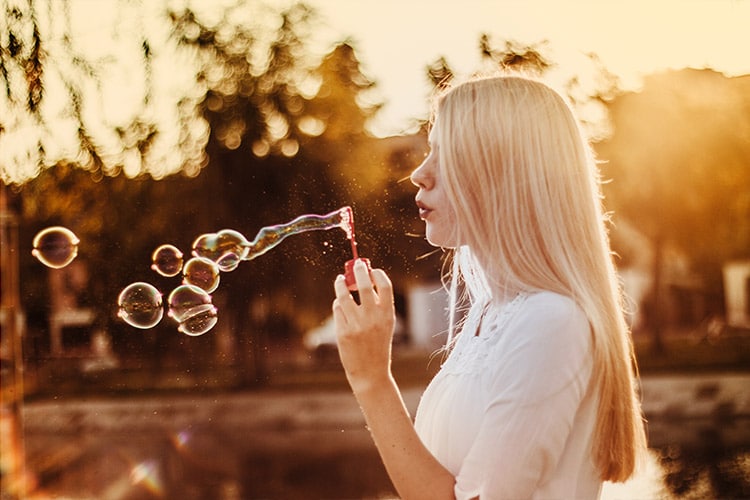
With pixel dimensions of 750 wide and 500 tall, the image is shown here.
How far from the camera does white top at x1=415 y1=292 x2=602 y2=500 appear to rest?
1076mm

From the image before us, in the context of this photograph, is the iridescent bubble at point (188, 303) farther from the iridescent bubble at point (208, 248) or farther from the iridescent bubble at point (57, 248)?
the iridescent bubble at point (57, 248)

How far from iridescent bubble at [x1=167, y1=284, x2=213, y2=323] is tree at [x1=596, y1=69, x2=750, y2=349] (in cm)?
714

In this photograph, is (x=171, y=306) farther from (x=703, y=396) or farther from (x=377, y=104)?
(x=703, y=396)

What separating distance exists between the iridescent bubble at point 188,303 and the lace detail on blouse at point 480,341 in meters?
1.09

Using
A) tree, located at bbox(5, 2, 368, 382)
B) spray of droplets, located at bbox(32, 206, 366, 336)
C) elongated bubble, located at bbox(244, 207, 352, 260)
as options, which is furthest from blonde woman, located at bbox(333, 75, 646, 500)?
tree, located at bbox(5, 2, 368, 382)

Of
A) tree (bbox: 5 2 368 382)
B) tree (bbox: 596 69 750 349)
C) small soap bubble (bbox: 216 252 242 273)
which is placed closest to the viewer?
small soap bubble (bbox: 216 252 242 273)

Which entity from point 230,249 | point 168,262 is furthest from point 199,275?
point 168,262

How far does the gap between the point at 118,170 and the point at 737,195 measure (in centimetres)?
846

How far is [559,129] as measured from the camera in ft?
3.93

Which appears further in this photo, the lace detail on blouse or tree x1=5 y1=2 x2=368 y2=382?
tree x1=5 y1=2 x2=368 y2=382

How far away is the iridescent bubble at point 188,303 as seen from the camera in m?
2.29

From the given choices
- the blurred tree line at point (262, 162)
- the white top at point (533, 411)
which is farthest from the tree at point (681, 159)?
the white top at point (533, 411)

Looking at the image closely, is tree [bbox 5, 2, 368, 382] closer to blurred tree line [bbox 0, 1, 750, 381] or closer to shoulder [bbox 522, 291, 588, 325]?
blurred tree line [bbox 0, 1, 750, 381]

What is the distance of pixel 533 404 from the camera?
1074 millimetres
